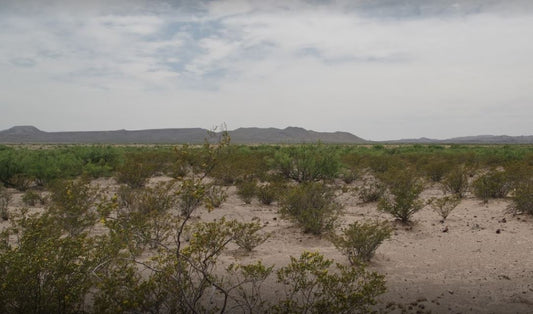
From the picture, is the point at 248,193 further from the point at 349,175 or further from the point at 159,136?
the point at 159,136

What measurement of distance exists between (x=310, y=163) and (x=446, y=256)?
393 inches

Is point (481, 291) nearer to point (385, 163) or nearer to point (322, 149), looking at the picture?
point (322, 149)

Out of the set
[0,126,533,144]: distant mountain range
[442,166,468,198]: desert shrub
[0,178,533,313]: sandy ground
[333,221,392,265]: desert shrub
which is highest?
[0,126,533,144]: distant mountain range

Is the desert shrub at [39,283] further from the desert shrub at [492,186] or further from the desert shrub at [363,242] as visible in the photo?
the desert shrub at [492,186]

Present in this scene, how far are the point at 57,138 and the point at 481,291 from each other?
7066 inches

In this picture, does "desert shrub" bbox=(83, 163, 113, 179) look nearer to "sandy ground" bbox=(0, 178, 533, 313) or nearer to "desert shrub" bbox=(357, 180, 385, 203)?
"sandy ground" bbox=(0, 178, 533, 313)

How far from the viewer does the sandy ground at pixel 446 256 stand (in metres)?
5.47

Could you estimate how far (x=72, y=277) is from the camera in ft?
14.6

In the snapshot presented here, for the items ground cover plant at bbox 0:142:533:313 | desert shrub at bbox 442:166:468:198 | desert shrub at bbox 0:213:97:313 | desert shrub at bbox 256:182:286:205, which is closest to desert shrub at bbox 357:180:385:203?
ground cover plant at bbox 0:142:533:313

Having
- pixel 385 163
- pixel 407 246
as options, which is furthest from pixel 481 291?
pixel 385 163

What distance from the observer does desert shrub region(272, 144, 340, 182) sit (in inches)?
674

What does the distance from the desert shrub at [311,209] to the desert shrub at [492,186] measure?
549 centimetres

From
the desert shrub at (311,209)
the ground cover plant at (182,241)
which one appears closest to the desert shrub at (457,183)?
the ground cover plant at (182,241)

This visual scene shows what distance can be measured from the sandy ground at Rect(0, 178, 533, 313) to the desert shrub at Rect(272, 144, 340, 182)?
17.9 ft
